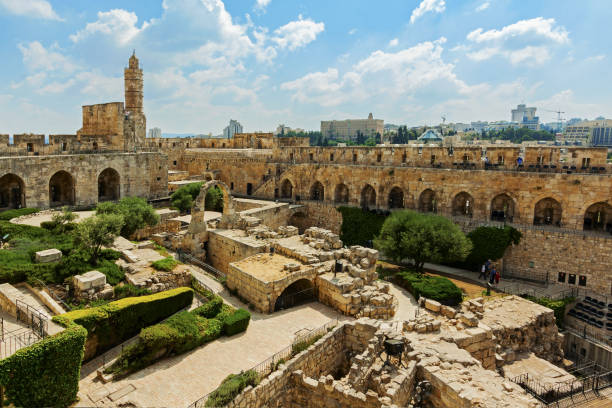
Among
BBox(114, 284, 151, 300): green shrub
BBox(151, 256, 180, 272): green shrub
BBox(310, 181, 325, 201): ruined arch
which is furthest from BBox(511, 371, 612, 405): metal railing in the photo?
BBox(310, 181, 325, 201): ruined arch

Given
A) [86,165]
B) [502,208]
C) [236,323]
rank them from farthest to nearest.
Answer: [86,165], [502,208], [236,323]

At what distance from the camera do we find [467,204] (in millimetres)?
26797

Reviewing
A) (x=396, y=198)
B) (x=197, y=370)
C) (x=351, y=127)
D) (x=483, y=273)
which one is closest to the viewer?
(x=197, y=370)

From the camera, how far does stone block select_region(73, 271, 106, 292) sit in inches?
529

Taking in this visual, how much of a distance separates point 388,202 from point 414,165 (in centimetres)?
326

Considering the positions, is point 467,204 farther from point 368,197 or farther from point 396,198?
point 368,197

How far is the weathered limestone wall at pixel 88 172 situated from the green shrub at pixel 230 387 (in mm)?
19663

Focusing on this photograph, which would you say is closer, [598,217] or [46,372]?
[46,372]

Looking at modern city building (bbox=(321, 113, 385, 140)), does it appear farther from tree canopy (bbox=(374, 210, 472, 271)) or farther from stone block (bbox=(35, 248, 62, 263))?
stone block (bbox=(35, 248, 62, 263))

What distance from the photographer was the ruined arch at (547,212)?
23.5 meters

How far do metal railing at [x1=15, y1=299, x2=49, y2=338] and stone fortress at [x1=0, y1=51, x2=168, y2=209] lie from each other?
14.7 m

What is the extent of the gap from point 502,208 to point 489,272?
4687mm

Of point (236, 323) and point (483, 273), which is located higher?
point (236, 323)

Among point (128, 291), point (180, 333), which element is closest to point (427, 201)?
point (128, 291)
